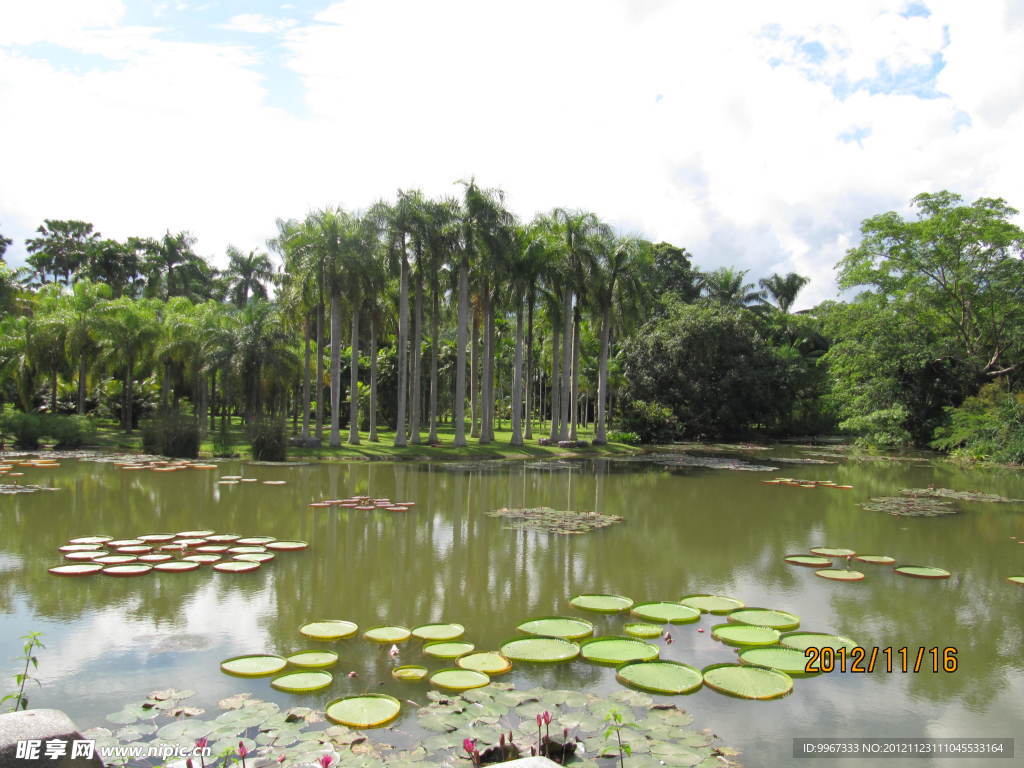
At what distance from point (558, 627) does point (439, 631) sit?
54.9 inches

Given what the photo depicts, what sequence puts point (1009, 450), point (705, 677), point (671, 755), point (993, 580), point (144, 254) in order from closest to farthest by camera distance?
point (671, 755) → point (705, 677) → point (993, 580) → point (1009, 450) → point (144, 254)

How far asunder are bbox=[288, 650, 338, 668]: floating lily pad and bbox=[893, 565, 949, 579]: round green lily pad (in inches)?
368

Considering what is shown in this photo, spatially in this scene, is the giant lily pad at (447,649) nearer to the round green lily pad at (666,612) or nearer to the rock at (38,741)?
the round green lily pad at (666,612)

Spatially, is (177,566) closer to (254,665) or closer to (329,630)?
(329,630)

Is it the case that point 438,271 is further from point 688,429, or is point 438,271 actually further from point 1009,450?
point 1009,450

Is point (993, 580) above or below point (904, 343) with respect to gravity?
below

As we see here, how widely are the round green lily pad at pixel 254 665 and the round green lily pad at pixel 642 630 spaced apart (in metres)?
3.83

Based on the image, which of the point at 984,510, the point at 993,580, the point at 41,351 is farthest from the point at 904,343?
the point at 41,351

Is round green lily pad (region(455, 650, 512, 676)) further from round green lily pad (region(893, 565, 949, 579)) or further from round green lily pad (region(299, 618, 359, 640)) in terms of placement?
round green lily pad (region(893, 565, 949, 579))

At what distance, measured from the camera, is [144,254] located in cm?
5953

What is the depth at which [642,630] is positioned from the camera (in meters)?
8.08

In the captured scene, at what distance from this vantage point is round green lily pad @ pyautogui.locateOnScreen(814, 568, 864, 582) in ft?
35.7

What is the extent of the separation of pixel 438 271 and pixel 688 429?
23.5 m

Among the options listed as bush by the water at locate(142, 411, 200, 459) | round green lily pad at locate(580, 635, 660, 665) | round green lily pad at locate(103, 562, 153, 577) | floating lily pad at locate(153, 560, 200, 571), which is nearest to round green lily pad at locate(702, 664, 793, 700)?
round green lily pad at locate(580, 635, 660, 665)
